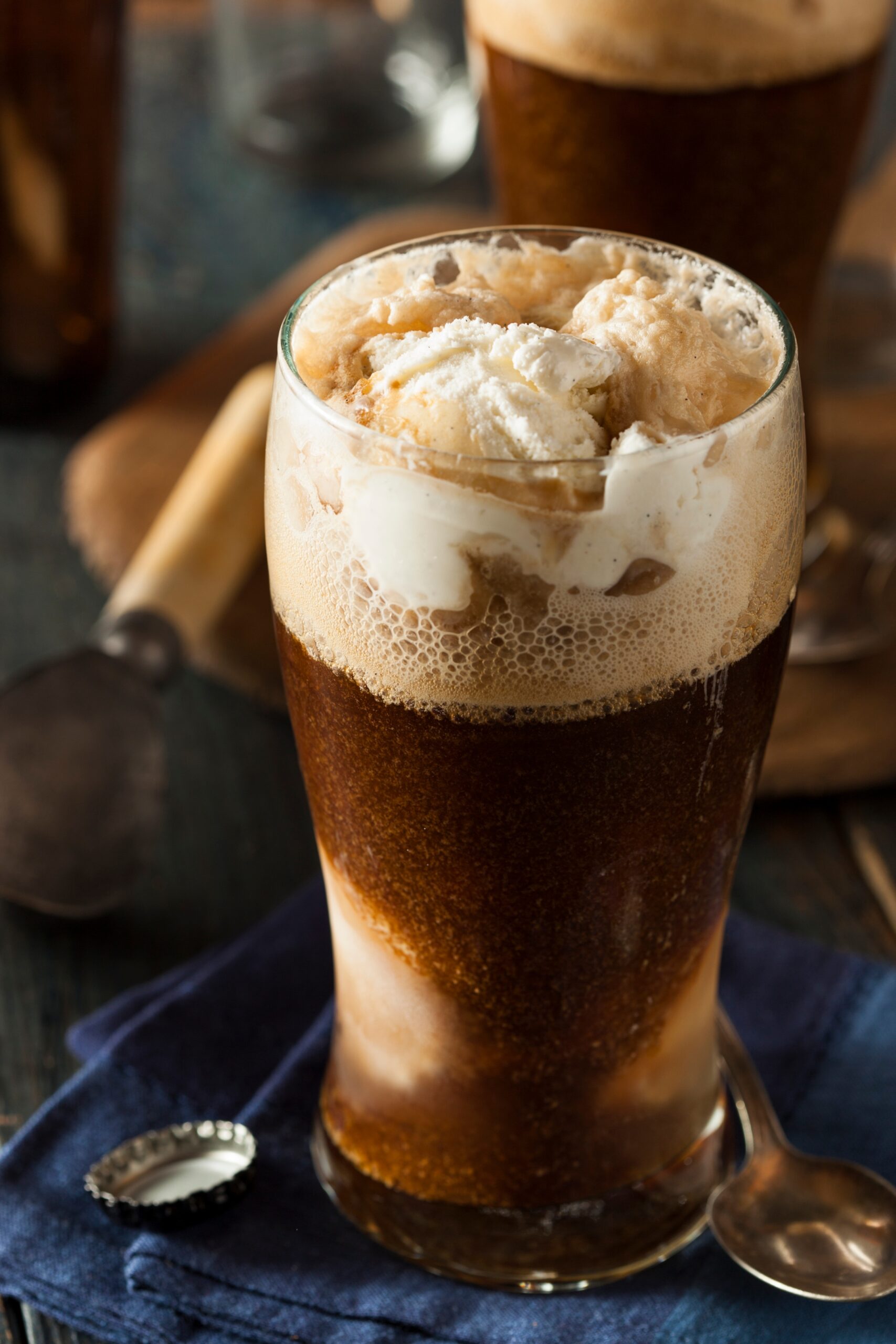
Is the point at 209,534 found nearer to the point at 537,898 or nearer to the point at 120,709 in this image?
the point at 120,709

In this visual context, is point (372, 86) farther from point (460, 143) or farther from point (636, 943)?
point (636, 943)

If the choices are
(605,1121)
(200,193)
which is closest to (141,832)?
(605,1121)

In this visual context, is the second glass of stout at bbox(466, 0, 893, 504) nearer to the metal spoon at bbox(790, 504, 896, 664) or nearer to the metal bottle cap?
the metal spoon at bbox(790, 504, 896, 664)

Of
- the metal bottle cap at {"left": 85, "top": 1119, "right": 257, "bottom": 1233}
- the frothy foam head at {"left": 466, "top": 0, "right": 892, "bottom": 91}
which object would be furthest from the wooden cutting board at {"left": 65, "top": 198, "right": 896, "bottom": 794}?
the metal bottle cap at {"left": 85, "top": 1119, "right": 257, "bottom": 1233}

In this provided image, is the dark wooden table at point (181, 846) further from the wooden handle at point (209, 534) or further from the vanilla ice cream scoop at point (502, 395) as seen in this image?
the vanilla ice cream scoop at point (502, 395)

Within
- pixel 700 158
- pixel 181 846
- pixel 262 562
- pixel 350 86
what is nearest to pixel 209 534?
pixel 262 562

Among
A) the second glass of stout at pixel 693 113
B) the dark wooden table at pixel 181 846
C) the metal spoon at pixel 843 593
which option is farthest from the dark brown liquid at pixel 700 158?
the dark wooden table at pixel 181 846

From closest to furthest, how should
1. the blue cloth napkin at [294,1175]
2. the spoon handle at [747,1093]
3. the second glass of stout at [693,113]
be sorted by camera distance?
the blue cloth napkin at [294,1175], the spoon handle at [747,1093], the second glass of stout at [693,113]
